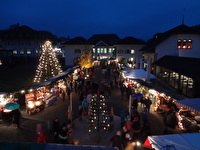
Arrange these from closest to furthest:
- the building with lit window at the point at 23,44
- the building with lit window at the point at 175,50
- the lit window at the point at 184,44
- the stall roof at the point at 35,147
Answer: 1. the stall roof at the point at 35,147
2. the building with lit window at the point at 175,50
3. the lit window at the point at 184,44
4. the building with lit window at the point at 23,44

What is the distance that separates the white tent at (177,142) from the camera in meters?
4.84

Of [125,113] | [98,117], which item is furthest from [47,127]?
[125,113]

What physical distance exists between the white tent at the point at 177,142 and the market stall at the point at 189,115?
9.17 feet

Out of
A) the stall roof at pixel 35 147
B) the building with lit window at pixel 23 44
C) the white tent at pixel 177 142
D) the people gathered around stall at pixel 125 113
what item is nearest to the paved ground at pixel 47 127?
the people gathered around stall at pixel 125 113

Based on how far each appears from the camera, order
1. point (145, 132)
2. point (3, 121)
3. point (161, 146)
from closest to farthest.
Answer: point (161, 146)
point (145, 132)
point (3, 121)

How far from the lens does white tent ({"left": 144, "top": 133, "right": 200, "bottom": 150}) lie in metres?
4.84

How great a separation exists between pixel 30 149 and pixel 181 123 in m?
9.59

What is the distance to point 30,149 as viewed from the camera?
3.72 m

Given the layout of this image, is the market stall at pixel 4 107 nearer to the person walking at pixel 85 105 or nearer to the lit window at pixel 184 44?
the person walking at pixel 85 105

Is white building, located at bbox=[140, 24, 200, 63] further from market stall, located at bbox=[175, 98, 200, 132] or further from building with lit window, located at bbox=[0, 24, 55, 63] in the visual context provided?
building with lit window, located at bbox=[0, 24, 55, 63]

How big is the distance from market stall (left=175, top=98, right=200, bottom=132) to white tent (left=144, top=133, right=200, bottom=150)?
2795mm

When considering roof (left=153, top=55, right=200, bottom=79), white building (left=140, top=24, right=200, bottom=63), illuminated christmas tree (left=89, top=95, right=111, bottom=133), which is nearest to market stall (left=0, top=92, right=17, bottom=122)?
illuminated christmas tree (left=89, top=95, right=111, bottom=133)

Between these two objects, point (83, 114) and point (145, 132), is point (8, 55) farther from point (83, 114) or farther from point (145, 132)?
point (145, 132)

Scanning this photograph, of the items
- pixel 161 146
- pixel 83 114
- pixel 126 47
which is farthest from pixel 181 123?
pixel 126 47
